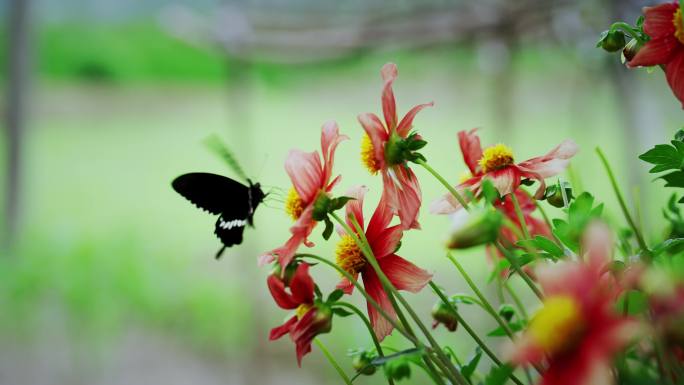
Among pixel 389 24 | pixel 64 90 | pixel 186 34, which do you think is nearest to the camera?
pixel 389 24

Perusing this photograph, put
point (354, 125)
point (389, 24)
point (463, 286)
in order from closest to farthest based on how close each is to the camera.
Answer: point (389, 24) < point (463, 286) < point (354, 125)

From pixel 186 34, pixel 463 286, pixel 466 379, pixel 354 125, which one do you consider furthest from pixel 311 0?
pixel 466 379

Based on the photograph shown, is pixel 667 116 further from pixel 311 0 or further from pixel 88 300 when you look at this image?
pixel 88 300

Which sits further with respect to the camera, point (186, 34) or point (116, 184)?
point (116, 184)

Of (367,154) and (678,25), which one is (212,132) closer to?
(367,154)

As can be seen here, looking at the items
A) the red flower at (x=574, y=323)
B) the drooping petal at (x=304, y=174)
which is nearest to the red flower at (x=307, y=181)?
the drooping petal at (x=304, y=174)

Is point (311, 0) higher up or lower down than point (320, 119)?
higher up

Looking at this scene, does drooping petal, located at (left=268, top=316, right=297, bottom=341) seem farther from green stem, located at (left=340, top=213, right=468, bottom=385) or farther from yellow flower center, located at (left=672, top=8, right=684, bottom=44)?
yellow flower center, located at (left=672, top=8, right=684, bottom=44)

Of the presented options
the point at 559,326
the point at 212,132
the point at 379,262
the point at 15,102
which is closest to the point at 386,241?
the point at 379,262

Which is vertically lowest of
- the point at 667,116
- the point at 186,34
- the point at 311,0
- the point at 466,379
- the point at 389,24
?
the point at 466,379
